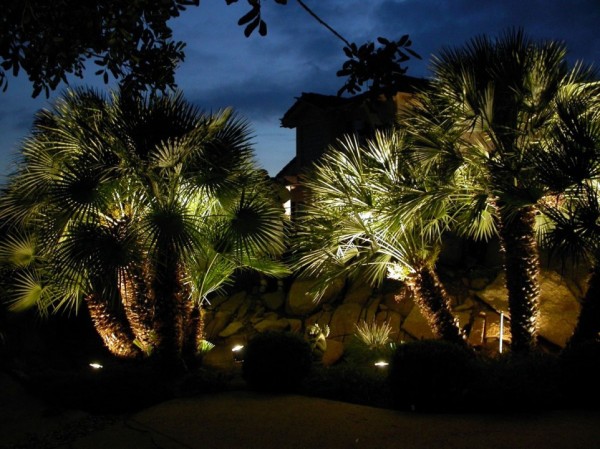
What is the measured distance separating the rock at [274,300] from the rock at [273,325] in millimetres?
661

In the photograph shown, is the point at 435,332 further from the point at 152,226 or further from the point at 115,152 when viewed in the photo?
the point at 115,152

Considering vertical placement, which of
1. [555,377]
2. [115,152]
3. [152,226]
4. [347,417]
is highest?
[115,152]

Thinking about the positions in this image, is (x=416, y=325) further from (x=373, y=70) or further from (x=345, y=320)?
(x=373, y=70)

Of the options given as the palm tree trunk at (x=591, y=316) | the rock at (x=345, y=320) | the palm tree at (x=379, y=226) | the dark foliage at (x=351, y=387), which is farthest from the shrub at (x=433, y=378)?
the rock at (x=345, y=320)

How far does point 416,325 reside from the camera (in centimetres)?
1161

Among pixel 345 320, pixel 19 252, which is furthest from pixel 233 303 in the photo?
pixel 19 252

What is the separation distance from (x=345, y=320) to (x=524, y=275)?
14.8 ft

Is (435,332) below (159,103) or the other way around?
below

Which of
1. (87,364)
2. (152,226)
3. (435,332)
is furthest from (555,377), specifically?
(87,364)

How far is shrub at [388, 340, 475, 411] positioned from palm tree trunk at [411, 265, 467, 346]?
2.03m

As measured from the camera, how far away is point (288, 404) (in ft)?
25.9

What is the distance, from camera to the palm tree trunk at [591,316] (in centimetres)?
824

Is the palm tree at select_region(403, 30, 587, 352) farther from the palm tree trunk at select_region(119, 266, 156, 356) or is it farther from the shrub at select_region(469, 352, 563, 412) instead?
the palm tree trunk at select_region(119, 266, 156, 356)

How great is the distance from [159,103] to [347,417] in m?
5.80
